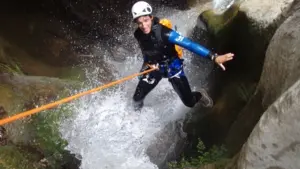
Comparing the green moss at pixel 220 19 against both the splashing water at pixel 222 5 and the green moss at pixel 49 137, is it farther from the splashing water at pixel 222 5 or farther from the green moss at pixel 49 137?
the green moss at pixel 49 137

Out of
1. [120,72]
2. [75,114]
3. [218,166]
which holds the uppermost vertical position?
[120,72]

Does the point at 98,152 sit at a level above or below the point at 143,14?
below

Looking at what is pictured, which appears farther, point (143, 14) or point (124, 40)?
point (124, 40)

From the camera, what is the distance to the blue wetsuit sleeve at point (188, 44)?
16.7ft

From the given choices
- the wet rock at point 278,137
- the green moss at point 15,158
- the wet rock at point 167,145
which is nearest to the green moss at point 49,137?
the green moss at point 15,158

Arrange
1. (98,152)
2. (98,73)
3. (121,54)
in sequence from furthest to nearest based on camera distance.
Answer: (121,54)
(98,73)
(98,152)

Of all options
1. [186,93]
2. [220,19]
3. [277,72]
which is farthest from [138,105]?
[277,72]

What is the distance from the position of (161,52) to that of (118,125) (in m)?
2.76

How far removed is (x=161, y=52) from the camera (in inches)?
229

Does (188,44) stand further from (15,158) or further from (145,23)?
(15,158)

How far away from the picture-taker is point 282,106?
2756mm

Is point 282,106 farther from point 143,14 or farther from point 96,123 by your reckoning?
point 96,123

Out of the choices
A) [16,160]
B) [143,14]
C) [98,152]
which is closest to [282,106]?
[143,14]

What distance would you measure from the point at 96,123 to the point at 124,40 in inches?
150
